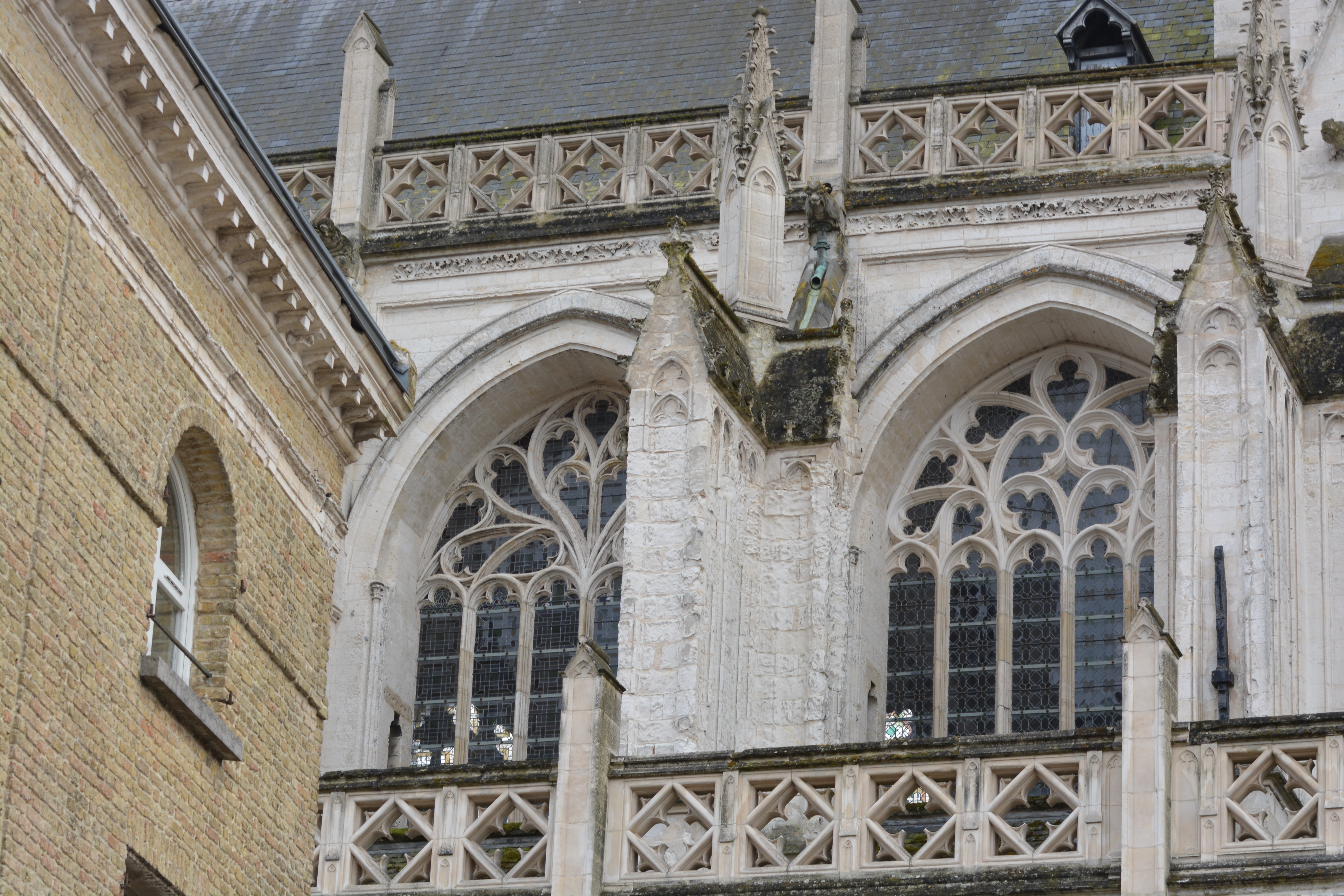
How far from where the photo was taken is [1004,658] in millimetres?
20453

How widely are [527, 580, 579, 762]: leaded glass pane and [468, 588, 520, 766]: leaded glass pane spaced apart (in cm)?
15

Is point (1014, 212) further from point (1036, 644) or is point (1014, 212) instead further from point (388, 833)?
point (388, 833)

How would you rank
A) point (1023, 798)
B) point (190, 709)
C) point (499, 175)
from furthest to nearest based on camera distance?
point (499, 175) → point (1023, 798) → point (190, 709)

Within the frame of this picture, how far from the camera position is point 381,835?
15508 mm

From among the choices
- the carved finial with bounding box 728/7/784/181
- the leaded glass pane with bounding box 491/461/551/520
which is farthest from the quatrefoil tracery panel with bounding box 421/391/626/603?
the carved finial with bounding box 728/7/784/181

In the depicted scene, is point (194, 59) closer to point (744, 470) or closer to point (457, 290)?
point (744, 470)

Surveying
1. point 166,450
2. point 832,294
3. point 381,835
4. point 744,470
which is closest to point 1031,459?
point 832,294

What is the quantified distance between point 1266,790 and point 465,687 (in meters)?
9.03

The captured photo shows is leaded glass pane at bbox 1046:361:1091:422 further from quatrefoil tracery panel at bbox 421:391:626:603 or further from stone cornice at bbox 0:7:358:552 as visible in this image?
stone cornice at bbox 0:7:358:552

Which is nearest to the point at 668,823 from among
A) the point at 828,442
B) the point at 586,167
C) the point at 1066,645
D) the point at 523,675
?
the point at 828,442

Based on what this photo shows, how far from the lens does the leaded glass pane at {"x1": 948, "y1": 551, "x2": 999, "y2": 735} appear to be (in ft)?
66.7

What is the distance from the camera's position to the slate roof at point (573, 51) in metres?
24.2

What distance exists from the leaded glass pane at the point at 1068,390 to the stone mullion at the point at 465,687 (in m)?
4.71

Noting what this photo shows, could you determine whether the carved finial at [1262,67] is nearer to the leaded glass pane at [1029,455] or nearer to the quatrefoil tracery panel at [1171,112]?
the quatrefoil tracery panel at [1171,112]
